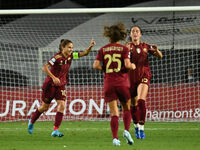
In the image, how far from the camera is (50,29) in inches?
685

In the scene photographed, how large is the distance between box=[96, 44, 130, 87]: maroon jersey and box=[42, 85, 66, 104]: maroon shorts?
2008mm

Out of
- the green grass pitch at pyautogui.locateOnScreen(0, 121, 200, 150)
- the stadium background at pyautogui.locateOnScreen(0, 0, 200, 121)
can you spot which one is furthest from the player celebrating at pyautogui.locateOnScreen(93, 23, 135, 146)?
the stadium background at pyautogui.locateOnScreen(0, 0, 200, 121)

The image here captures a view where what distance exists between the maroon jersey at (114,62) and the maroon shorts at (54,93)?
201cm

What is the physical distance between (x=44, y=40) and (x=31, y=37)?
3.40 feet

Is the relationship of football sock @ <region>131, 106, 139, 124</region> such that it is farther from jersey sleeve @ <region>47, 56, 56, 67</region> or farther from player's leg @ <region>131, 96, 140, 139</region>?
jersey sleeve @ <region>47, 56, 56, 67</region>

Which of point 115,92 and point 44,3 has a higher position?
point 44,3

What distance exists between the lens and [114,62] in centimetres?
674

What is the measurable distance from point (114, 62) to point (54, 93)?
227 centimetres

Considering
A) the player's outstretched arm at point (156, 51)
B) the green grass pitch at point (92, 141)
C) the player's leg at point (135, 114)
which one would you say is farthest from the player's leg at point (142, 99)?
the player's outstretched arm at point (156, 51)

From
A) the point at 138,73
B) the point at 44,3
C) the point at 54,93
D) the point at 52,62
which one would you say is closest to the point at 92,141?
the point at 54,93

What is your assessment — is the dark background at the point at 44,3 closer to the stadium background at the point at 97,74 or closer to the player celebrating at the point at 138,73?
the stadium background at the point at 97,74

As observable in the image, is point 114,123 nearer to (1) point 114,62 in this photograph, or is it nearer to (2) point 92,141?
(1) point 114,62

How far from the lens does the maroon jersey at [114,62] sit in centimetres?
674

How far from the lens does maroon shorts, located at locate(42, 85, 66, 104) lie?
340 inches
